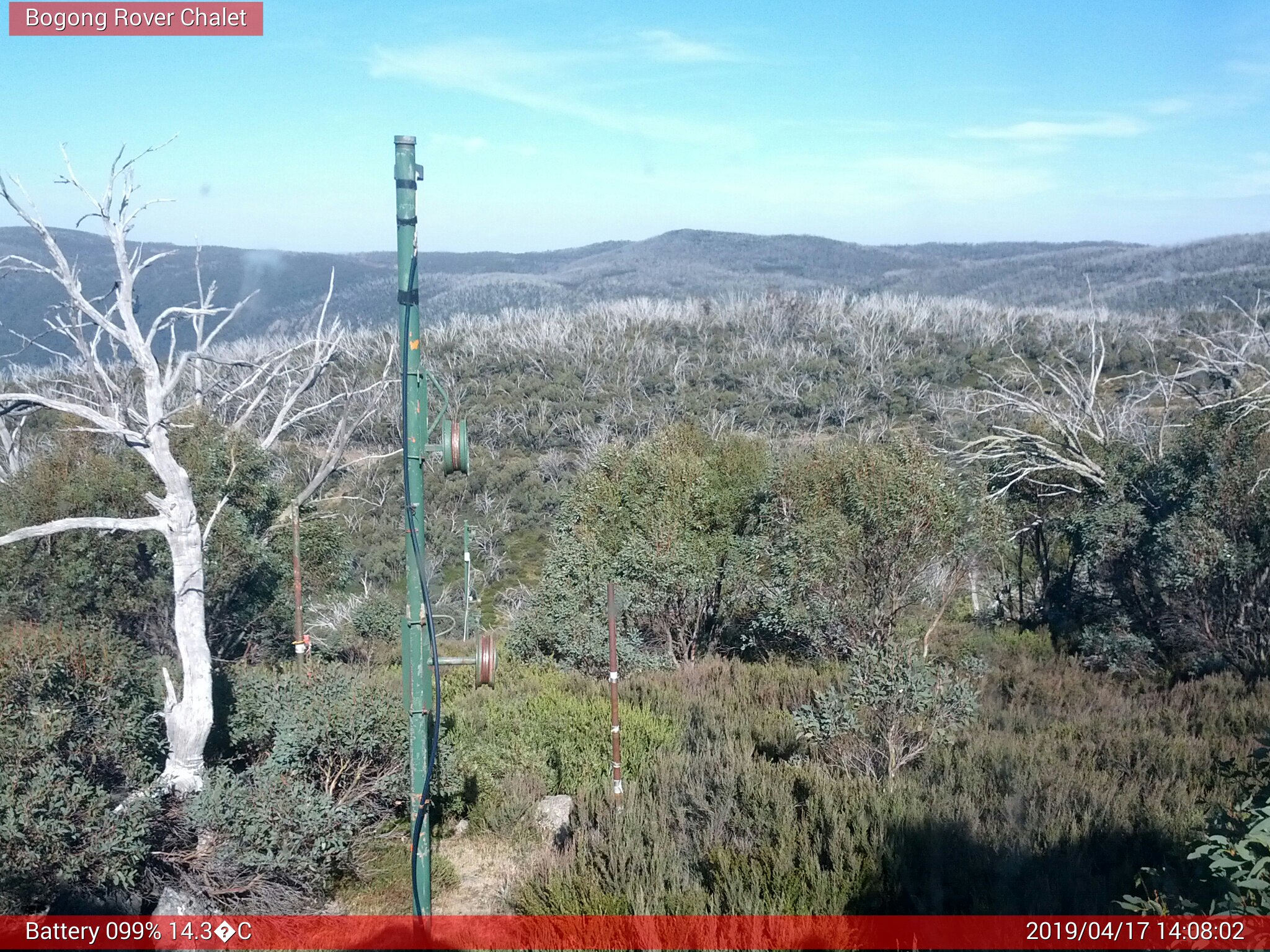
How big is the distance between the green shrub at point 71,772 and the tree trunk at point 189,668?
0.21 meters

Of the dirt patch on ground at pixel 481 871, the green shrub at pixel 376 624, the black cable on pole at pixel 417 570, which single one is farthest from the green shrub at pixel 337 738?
the green shrub at pixel 376 624

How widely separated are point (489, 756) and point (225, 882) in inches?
108

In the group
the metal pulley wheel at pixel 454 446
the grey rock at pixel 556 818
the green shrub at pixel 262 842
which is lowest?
the grey rock at pixel 556 818

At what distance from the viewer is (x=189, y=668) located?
6285 mm

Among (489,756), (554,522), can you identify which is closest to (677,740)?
(489,756)

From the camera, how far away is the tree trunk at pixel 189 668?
242 inches

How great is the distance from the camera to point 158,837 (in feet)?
18.6

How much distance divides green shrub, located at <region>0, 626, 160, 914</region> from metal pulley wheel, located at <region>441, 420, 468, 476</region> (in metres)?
3.17

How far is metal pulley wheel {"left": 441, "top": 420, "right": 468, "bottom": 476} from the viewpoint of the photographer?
3982 mm

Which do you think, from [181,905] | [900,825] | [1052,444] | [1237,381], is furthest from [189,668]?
[1052,444]

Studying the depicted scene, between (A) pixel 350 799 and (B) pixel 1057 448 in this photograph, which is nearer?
(A) pixel 350 799

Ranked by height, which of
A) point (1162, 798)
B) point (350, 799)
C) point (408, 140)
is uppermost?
point (408, 140)

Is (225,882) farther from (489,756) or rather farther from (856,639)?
(856,639)

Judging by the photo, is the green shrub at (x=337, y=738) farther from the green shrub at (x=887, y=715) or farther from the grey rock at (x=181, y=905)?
the green shrub at (x=887, y=715)
